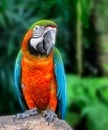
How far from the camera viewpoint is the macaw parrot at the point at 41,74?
3.47m

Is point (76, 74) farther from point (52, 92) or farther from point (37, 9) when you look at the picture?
point (52, 92)

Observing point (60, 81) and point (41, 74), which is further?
point (60, 81)

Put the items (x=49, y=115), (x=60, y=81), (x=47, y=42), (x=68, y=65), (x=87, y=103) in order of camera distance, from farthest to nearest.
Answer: (x=68, y=65) → (x=87, y=103) → (x=60, y=81) → (x=49, y=115) → (x=47, y=42)

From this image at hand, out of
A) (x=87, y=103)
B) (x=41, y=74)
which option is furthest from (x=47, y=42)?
(x=87, y=103)

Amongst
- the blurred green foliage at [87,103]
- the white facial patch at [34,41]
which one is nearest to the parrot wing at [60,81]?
the white facial patch at [34,41]

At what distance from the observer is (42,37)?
11.3 feet

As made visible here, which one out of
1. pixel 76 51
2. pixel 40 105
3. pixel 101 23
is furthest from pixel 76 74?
pixel 40 105

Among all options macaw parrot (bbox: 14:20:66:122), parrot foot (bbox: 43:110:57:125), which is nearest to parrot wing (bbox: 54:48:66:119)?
macaw parrot (bbox: 14:20:66:122)

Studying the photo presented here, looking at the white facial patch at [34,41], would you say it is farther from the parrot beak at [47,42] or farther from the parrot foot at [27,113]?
the parrot foot at [27,113]

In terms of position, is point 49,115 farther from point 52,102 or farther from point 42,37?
point 42,37

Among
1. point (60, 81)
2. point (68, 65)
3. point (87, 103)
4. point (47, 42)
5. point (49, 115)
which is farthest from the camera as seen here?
point (68, 65)

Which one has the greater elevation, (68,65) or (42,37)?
(42,37)

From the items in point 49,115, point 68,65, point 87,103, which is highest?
point 49,115

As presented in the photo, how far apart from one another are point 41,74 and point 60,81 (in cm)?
20
